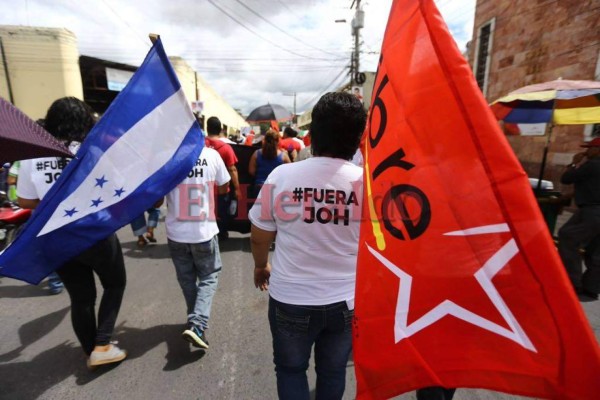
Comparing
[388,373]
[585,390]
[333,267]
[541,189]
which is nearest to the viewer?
[585,390]

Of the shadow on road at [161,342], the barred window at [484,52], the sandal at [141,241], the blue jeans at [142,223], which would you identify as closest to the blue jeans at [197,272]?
the shadow on road at [161,342]

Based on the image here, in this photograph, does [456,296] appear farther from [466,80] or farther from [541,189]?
[541,189]

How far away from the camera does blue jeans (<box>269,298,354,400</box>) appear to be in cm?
152

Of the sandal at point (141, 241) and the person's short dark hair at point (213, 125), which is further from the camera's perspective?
the sandal at point (141, 241)

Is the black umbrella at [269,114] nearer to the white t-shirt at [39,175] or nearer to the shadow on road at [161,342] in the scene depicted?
the shadow on road at [161,342]

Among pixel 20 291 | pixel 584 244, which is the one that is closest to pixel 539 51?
pixel 584 244

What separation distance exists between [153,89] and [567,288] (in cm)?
258

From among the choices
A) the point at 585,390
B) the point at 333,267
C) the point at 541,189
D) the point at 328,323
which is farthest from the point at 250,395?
the point at 541,189

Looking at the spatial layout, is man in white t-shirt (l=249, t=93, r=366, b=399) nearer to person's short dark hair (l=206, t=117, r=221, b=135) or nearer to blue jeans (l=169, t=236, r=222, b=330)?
blue jeans (l=169, t=236, r=222, b=330)

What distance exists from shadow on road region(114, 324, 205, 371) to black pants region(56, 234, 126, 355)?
34 centimetres

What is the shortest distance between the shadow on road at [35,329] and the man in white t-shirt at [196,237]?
1434mm

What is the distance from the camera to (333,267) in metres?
1.52

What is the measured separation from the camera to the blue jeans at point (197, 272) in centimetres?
263

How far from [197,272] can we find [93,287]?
2.48ft
